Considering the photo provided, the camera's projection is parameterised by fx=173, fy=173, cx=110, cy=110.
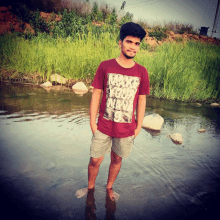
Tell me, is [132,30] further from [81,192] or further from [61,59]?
[61,59]

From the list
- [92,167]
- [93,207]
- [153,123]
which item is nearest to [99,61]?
[153,123]

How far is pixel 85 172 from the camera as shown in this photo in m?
2.09

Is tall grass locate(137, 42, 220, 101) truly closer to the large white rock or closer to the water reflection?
the large white rock

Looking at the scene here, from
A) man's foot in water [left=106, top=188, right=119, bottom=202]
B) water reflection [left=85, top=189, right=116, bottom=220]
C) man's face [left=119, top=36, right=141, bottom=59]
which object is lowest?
water reflection [left=85, top=189, right=116, bottom=220]

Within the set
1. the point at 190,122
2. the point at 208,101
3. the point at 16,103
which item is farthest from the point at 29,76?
the point at 208,101

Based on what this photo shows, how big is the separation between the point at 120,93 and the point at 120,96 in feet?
0.09

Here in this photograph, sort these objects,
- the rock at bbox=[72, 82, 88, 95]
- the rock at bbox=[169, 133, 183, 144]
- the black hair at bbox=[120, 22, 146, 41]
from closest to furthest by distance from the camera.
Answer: the black hair at bbox=[120, 22, 146, 41], the rock at bbox=[169, 133, 183, 144], the rock at bbox=[72, 82, 88, 95]

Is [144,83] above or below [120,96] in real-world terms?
above

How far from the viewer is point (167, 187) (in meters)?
1.94

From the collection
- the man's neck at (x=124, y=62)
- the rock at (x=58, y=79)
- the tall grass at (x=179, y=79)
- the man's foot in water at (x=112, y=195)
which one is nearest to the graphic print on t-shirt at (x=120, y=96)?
the man's neck at (x=124, y=62)

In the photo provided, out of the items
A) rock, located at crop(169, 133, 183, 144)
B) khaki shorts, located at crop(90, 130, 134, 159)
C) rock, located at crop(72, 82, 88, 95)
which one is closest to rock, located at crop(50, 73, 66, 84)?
rock, located at crop(72, 82, 88, 95)

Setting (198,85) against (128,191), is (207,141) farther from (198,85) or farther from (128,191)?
(198,85)

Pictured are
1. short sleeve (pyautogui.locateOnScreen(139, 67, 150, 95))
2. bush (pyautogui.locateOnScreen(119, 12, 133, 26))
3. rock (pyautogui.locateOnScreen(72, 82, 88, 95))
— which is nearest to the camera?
short sleeve (pyautogui.locateOnScreen(139, 67, 150, 95))

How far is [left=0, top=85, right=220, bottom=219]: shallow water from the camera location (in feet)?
5.28
